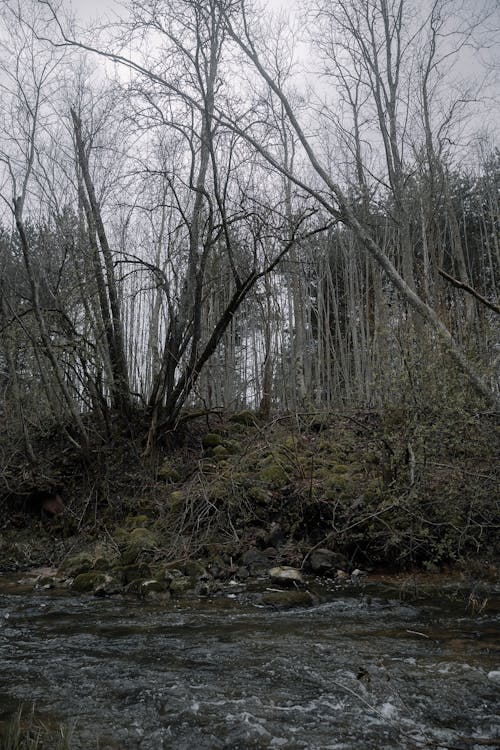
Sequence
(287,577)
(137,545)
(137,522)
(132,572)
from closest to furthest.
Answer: (287,577) → (132,572) → (137,545) → (137,522)

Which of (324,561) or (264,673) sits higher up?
(324,561)

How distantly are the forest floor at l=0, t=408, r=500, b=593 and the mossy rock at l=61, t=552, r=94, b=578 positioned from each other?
3 centimetres

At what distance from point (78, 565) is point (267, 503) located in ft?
9.54

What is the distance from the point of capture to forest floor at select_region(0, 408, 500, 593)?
7340 mm

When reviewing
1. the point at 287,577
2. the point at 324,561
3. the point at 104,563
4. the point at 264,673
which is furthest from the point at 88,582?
the point at 264,673

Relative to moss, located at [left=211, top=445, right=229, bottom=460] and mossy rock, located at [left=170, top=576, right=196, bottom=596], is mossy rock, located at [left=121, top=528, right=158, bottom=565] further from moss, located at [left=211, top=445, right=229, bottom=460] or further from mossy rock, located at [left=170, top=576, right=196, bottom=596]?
moss, located at [left=211, top=445, right=229, bottom=460]

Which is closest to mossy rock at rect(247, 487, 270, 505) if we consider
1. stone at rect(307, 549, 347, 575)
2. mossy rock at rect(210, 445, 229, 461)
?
stone at rect(307, 549, 347, 575)

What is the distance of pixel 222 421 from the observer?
13000mm

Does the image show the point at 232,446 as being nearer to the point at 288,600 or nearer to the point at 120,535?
the point at 120,535

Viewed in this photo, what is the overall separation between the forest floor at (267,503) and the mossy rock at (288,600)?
1.07 m

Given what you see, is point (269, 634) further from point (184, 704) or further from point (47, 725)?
point (47, 725)

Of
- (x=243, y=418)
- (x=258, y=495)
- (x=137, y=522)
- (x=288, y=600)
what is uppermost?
(x=243, y=418)

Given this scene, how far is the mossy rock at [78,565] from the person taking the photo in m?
8.08

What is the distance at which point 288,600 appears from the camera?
629 centimetres
